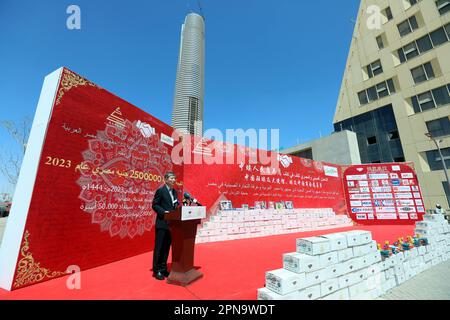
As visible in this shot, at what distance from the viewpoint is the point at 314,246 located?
78.8 inches

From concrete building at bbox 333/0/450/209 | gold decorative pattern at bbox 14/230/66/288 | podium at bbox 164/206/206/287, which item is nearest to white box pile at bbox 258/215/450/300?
podium at bbox 164/206/206/287

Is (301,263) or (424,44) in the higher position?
(424,44)

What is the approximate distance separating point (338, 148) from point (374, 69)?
26.1 feet

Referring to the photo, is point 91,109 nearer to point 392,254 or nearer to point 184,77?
point 392,254

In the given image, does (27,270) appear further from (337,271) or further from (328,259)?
→ (337,271)

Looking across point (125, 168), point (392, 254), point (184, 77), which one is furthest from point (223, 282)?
point (184, 77)

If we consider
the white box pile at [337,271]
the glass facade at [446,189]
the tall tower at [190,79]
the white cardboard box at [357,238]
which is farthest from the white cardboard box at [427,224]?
the tall tower at [190,79]

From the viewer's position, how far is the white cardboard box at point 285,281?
5.66 feet

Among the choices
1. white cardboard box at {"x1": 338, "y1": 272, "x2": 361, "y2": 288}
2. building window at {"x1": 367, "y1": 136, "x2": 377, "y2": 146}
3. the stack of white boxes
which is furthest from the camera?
building window at {"x1": 367, "y1": 136, "x2": 377, "y2": 146}

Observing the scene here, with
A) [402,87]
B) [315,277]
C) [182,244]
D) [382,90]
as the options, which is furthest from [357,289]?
[382,90]

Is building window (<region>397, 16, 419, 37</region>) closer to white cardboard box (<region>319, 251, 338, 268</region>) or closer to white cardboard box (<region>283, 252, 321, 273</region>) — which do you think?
white cardboard box (<region>319, 251, 338, 268</region>)

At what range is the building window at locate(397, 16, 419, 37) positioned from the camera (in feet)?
51.9

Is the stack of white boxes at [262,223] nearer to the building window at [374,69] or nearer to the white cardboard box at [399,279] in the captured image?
the white cardboard box at [399,279]

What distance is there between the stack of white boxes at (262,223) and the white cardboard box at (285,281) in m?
3.93
